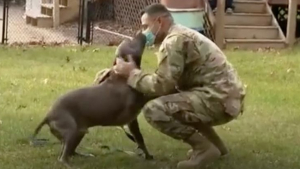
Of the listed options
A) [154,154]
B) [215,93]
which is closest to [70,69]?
[154,154]

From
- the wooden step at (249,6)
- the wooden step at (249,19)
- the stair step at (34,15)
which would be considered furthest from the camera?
the stair step at (34,15)

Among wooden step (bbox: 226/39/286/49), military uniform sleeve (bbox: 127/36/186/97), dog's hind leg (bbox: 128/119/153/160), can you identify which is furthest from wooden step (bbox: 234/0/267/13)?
military uniform sleeve (bbox: 127/36/186/97)

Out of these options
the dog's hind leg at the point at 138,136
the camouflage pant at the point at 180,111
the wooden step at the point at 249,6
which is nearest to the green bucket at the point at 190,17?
the wooden step at the point at 249,6

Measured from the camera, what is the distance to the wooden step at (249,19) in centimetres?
1527

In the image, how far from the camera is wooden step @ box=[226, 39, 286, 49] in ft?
47.5

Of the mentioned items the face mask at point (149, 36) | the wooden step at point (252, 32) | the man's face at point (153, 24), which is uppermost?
the man's face at point (153, 24)

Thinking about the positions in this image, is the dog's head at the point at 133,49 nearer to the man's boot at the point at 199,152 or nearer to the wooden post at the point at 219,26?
the man's boot at the point at 199,152

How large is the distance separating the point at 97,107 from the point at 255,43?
8811 mm

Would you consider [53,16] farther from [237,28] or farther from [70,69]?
[70,69]

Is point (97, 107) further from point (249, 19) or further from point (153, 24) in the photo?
point (249, 19)

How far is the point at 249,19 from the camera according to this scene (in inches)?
604

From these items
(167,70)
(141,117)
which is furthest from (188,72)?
(141,117)

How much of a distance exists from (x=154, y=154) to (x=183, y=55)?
3.74 feet

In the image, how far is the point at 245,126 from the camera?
8.12 m
